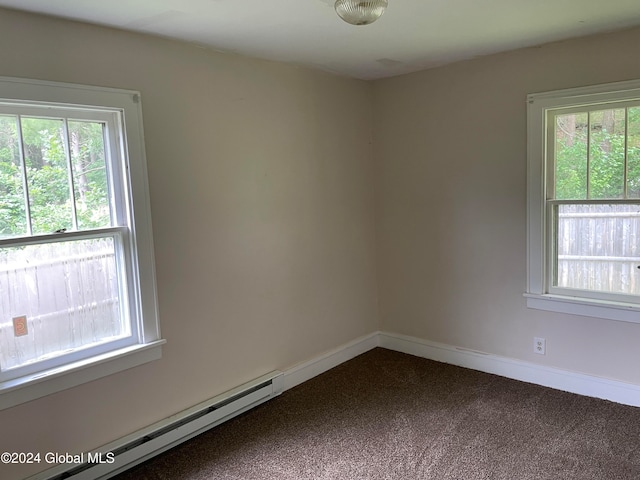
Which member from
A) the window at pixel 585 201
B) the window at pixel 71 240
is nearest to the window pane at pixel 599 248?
the window at pixel 585 201

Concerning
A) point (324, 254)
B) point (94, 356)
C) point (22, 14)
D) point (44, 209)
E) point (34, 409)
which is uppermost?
point (22, 14)

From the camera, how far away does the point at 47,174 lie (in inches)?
89.1

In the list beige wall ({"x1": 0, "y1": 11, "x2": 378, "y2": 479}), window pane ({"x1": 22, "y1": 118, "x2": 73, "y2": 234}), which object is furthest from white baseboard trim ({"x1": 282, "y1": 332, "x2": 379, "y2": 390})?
window pane ({"x1": 22, "y1": 118, "x2": 73, "y2": 234})

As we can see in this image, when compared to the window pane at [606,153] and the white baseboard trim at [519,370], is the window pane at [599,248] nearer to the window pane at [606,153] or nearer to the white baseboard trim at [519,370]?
the window pane at [606,153]

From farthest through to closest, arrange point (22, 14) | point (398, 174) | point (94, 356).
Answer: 1. point (398, 174)
2. point (94, 356)
3. point (22, 14)

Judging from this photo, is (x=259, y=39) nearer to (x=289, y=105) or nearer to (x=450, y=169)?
(x=289, y=105)

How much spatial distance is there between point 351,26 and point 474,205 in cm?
163

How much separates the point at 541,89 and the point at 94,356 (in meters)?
3.13

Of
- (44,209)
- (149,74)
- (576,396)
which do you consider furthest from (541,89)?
(44,209)

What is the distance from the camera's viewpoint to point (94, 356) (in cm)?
243

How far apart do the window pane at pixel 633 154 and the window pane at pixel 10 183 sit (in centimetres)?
333

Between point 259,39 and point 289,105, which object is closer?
point 259,39

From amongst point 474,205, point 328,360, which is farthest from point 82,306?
point 474,205

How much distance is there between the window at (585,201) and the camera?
288 cm
